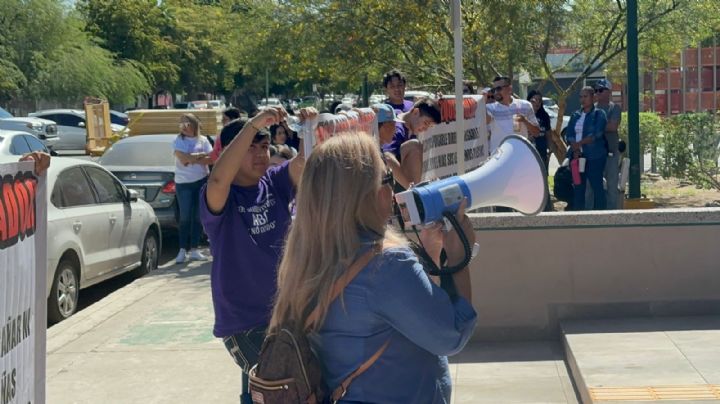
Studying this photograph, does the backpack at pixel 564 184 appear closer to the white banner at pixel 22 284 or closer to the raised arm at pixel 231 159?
the raised arm at pixel 231 159

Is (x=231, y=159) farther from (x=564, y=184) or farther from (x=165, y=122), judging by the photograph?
(x=165, y=122)

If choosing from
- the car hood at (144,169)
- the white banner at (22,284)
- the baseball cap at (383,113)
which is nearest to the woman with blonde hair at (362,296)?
the white banner at (22,284)

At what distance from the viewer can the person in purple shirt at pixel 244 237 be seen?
→ 4.11m

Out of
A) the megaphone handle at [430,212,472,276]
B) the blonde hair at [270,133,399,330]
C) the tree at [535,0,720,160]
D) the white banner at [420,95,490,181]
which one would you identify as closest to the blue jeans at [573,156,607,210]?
the white banner at [420,95,490,181]

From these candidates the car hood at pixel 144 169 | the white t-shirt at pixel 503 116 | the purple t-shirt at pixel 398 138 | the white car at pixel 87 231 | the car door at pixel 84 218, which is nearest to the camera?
the purple t-shirt at pixel 398 138

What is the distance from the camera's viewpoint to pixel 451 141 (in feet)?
26.6

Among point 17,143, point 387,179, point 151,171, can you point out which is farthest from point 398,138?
point 17,143

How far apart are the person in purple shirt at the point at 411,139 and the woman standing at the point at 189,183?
174 inches

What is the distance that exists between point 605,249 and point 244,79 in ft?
196

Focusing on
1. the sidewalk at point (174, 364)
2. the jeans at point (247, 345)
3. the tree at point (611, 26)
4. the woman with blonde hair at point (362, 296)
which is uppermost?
→ the tree at point (611, 26)

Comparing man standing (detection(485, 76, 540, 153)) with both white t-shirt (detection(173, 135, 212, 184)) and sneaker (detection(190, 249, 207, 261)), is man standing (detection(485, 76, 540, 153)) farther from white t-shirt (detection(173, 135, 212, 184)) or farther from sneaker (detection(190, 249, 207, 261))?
sneaker (detection(190, 249, 207, 261))

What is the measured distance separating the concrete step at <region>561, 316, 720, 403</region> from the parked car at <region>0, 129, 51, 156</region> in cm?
1222

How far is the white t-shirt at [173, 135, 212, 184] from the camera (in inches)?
450

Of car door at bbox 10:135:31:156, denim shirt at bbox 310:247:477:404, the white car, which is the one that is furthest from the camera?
car door at bbox 10:135:31:156
